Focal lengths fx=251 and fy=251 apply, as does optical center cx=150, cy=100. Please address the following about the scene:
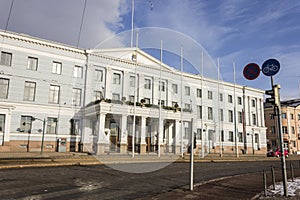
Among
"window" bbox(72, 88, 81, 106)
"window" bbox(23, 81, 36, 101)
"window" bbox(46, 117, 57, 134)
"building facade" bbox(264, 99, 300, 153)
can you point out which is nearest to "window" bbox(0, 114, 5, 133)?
"window" bbox(23, 81, 36, 101)

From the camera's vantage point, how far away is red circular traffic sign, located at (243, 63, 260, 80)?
9472 mm

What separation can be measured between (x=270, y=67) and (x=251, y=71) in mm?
668

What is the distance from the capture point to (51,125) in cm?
3191

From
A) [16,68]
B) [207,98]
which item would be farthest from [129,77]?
[207,98]

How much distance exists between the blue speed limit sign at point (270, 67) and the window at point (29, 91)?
95.3 feet

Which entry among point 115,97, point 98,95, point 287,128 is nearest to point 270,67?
point 115,97

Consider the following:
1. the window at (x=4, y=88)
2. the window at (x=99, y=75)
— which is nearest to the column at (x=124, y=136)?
the window at (x=99, y=75)

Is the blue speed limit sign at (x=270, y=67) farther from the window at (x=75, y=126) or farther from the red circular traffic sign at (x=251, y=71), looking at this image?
the window at (x=75, y=126)

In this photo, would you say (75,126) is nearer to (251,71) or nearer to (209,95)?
(209,95)

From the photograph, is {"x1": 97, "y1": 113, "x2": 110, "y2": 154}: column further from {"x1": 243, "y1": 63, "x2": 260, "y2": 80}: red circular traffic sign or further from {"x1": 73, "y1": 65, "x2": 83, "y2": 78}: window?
{"x1": 243, "y1": 63, "x2": 260, "y2": 80}: red circular traffic sign

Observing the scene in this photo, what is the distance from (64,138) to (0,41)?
13.7 m

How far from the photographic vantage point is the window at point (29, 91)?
3114cm

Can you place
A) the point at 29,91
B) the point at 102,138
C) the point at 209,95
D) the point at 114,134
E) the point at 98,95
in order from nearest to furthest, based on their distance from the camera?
the point at 102,138
the point at 29,91
the point at 114,134
the point at 98,95
the point at 209,95

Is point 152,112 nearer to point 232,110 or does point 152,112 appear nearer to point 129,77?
point 129,77
